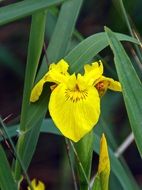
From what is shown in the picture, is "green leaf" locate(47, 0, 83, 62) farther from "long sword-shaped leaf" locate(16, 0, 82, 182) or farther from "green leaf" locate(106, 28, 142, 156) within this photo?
"green leaf" locate(106, 28, 142, 156)

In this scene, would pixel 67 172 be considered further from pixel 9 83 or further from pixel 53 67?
pixel 53 67

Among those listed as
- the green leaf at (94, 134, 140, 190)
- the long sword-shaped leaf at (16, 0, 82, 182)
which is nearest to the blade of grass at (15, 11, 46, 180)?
the long sword-shaped leaf at (16, 0, 82, 182)

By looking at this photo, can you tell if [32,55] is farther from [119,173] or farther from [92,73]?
[119,173]

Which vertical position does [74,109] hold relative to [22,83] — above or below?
below

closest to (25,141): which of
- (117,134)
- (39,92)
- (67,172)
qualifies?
(39,92)

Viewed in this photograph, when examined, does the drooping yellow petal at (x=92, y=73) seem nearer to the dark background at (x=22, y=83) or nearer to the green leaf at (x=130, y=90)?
the green leaf at (x=130, y=90)

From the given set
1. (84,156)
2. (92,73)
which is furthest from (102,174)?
(92,73)
